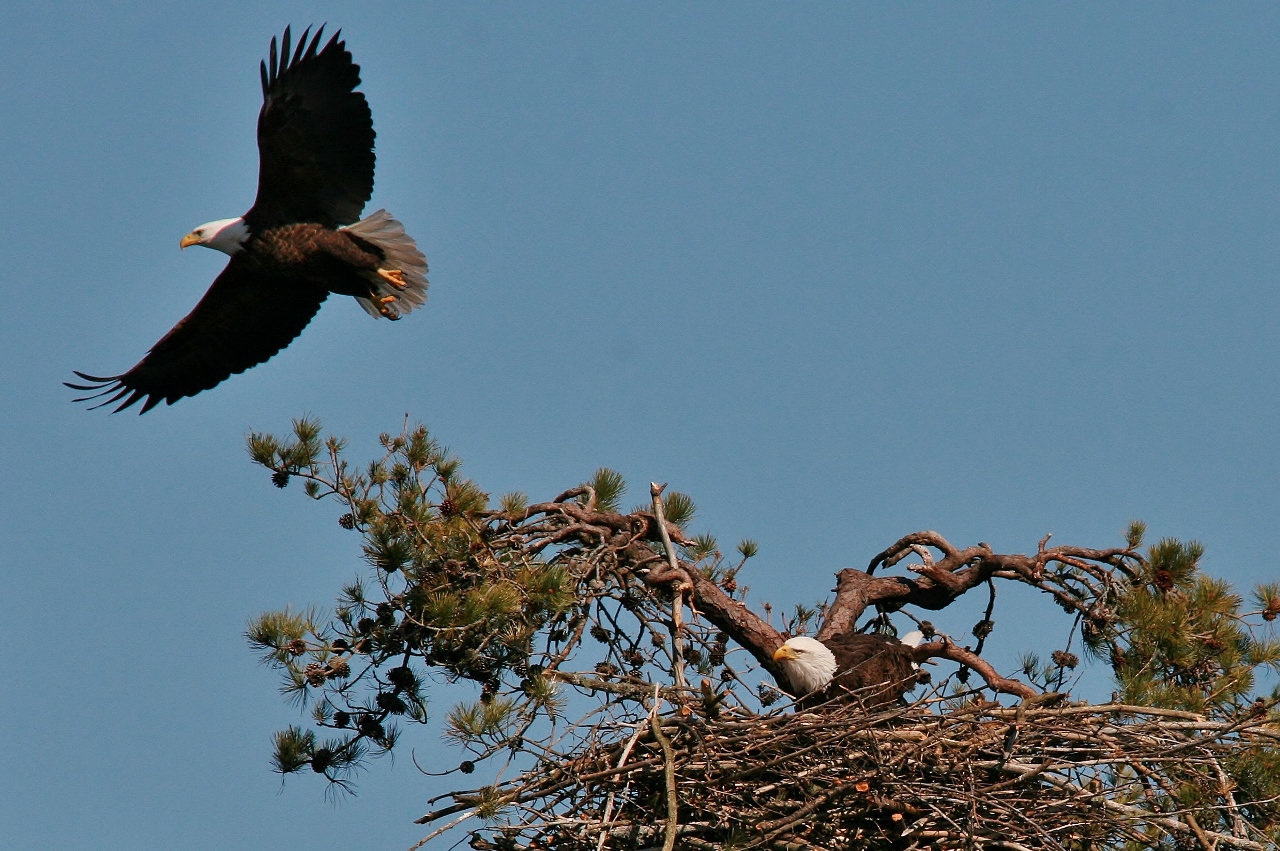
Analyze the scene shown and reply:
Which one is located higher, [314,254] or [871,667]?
[314,254]

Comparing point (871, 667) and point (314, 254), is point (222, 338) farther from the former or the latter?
point (871, 667)

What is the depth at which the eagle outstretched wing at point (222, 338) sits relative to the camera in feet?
24.7

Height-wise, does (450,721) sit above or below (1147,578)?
below

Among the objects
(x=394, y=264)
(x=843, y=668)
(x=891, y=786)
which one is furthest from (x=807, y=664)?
(x=394, y=264)

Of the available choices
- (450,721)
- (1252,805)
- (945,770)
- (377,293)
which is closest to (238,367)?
(377,293)

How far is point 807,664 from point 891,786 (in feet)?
2.91

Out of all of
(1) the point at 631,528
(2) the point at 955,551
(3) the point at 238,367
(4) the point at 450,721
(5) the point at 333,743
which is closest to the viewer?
(4) the point at 450,721

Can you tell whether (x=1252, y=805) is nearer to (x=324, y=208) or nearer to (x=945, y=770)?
(x=945, y=770)

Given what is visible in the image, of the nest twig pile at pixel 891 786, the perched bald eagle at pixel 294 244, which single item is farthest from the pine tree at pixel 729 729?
the perched bald eagle at pixel 294 244

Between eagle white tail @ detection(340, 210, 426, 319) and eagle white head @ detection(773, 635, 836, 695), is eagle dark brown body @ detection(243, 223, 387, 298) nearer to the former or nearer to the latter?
eagle white tail @ detection(340, 210, 426, 319)

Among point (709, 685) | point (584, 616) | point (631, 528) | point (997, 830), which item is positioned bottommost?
point (997, 830)

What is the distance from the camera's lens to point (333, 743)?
479cm

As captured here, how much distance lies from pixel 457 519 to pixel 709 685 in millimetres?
1044

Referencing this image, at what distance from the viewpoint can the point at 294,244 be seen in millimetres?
7105
